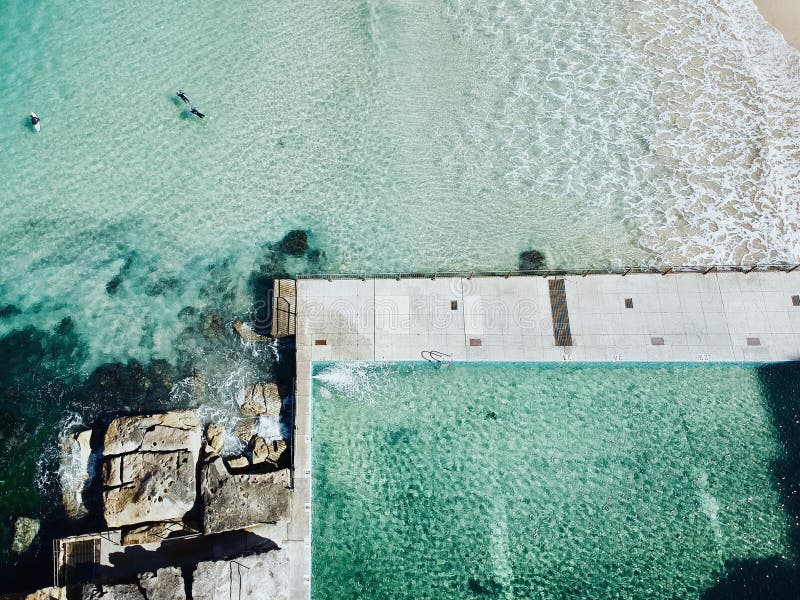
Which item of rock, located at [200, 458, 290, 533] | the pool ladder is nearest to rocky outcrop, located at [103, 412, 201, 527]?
rock, located at [200, 458, 290, 533]

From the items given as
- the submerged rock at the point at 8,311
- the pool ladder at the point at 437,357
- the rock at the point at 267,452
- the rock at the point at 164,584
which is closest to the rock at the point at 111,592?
the rock at the point at 164,584

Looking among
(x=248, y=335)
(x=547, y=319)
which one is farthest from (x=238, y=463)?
(x=547, y=319)

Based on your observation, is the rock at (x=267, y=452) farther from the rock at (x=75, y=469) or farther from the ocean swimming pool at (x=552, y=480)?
the rock at (x=75, y=469)

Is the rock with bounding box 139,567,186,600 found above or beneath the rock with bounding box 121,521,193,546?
beneath

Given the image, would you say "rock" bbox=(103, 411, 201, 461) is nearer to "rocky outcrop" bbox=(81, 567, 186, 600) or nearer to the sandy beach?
"rocky outcrop" bbox=(81, 567, 186, 600)

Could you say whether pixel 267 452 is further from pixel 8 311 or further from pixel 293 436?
pixel 8 311

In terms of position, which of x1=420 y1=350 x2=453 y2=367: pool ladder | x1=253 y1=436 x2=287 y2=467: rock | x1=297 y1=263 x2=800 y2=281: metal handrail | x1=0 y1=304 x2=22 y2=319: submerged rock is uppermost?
x1=297 y1=263 x2=800 y2=281: metal handrail

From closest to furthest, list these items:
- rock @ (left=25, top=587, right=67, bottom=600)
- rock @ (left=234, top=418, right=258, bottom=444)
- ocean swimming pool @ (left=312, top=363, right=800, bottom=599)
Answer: rock @ (left=25, top=587, right=67, bottom=600) → ocean swimming pool @ (left=312, top=363, right=800, bottom=599) → rock @ (left=234, top=418, right=258, bottom=444)

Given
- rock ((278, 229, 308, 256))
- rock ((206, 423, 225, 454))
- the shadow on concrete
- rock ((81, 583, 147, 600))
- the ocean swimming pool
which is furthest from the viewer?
rock ((278, 229, 308, 256))
